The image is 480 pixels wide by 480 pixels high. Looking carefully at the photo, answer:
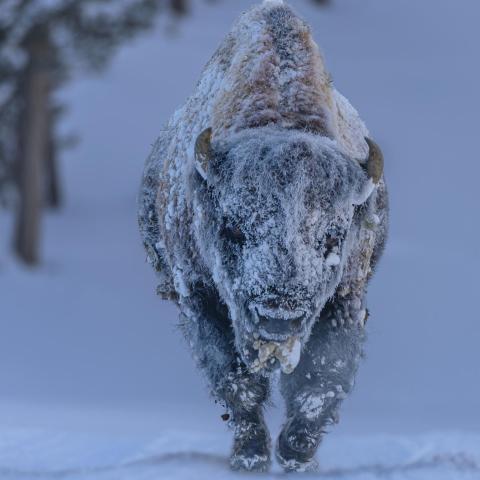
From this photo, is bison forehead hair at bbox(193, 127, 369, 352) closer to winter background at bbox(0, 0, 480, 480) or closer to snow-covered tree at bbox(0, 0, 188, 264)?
winter background at bbox(0, 0, 480, 480)

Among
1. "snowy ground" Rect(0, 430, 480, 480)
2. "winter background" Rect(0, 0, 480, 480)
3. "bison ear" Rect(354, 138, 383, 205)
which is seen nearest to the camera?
"snowy ground" Rect(0, 430, 480, 480)

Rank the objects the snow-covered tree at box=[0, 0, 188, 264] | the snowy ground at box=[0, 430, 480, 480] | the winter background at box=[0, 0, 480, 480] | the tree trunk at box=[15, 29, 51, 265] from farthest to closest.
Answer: the tree trunk at box=[15, 29, 51, 265], the snow-covered tree at box=[0, 0, 188, 264], the winter background at box=[0, 0, 480, 480], the snowy ground at box=[0, 430, 480, 480]

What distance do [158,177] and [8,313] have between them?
1067 centimetres

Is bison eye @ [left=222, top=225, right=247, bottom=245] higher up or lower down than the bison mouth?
higher up

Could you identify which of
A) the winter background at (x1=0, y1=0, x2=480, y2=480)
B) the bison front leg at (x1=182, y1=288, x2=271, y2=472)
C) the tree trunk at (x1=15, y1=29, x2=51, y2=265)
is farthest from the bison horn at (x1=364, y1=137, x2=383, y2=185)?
the tree trunk at (x1=15, y1=29, x2=51, y2=265)

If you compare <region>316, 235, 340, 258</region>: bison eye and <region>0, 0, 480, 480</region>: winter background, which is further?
<region>0, 0, 480, 480</region>: winter background

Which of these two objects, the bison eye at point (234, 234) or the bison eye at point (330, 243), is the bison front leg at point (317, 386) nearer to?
Result: the bison eye at point (330, 243)

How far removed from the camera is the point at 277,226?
4.45 metres

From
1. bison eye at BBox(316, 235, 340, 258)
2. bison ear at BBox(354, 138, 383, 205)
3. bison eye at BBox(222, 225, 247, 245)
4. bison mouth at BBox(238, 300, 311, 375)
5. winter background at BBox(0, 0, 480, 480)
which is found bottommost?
bison mouth at BBox(238, 300, 311, 375)

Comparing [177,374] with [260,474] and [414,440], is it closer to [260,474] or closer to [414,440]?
[414,440]

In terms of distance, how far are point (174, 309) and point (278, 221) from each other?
14153mm

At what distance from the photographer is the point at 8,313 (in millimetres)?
16672

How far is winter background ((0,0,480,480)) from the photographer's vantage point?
5906 mm

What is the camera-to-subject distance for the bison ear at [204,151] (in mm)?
4742
